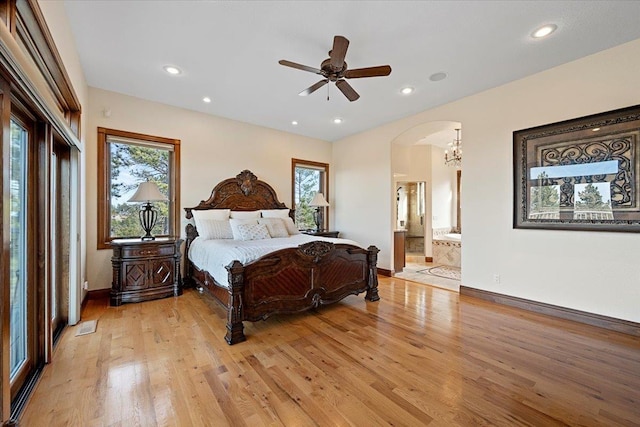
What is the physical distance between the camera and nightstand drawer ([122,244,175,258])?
354 centimetres

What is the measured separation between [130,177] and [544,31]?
5.46 metres

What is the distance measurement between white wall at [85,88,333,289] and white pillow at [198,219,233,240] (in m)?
0.59

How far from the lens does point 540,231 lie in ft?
10.9

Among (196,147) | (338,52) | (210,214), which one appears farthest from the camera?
(196,147)

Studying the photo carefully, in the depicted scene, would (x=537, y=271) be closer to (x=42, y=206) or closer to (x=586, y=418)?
(x=586, y=418)

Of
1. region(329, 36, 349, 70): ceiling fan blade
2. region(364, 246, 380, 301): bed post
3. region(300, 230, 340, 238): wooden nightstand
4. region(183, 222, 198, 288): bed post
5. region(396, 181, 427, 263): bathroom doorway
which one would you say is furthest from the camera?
region(396, 181, 427, 263): bathroom doorway

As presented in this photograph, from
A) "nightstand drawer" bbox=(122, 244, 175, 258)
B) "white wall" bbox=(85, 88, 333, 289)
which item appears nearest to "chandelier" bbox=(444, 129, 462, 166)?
"white wall" bbox=(85, 88, 333, 289)

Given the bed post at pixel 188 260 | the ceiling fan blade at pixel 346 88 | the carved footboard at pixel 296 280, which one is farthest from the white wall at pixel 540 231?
the bed post at pixel 188 260

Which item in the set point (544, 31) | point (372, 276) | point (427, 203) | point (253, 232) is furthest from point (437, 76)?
point (427, 203)

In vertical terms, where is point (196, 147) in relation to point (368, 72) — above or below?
below

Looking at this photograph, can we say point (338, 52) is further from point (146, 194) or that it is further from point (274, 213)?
point (274, 213)

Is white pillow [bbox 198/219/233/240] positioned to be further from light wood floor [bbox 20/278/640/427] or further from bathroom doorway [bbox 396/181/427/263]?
bathroom doorway [bbox 396/181/427/263]

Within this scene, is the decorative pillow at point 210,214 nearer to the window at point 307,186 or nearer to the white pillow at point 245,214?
the white pillow at point 245,214

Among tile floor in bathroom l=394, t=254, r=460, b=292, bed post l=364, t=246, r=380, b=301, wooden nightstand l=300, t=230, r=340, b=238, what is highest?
wooden nightstand l=300, t=230, r=340, b=238
